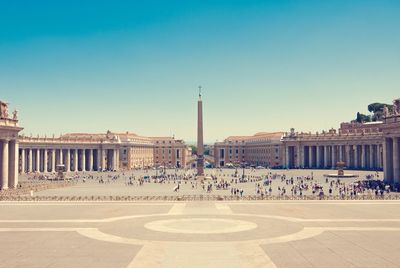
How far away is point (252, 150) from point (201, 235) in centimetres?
15659

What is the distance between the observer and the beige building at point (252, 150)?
15950 centimetres

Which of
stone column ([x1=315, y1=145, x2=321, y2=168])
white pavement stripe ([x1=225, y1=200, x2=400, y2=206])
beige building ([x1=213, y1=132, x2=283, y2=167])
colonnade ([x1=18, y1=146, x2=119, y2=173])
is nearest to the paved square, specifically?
white pavement stripe ([x1=225, y1=200, x2=400, y2=206])

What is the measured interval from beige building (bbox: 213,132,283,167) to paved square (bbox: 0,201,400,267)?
11449 cm

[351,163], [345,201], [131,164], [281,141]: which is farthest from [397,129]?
[131,164]

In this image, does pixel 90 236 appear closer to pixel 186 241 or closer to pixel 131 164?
pixel 186 241

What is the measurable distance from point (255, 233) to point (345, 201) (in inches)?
899

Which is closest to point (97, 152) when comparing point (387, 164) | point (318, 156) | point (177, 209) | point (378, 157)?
point (318, 156)

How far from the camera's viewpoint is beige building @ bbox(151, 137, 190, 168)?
18650 centimetres

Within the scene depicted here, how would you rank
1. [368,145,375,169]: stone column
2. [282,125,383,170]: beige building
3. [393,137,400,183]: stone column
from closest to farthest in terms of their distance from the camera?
[393,137,400,183]: stone column, [368,145,375,169]: stone column, [282,125,383,170]: beige building

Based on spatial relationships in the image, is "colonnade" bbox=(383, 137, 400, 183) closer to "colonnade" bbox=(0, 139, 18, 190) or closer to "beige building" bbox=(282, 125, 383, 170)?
"beige building" bbox=(282, 125, 383, 170)

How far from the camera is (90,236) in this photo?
2858cm

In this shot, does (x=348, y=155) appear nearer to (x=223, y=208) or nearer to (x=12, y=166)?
(x=12, y=166)

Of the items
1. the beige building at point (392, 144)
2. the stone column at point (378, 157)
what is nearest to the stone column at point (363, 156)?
the stone column at point (378, 157)

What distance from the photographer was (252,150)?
18362 cm
